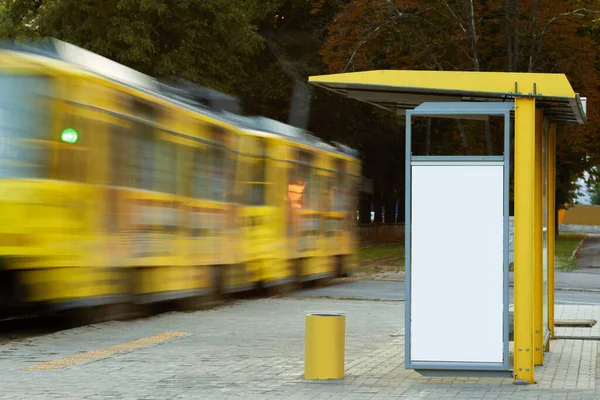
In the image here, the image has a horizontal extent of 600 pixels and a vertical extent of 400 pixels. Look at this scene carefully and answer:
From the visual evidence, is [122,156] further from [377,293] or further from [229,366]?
[377,293]

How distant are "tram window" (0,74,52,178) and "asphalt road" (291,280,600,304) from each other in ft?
31.5

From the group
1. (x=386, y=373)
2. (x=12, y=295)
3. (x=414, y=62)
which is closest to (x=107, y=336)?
(x=12, y=295)

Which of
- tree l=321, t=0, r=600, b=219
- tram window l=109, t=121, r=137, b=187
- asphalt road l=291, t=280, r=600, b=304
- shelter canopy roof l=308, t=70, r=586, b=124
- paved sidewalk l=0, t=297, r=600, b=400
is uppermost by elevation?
tree l=321, t=0, r=600, b=219

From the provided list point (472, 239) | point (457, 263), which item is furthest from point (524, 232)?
point (457, 263)

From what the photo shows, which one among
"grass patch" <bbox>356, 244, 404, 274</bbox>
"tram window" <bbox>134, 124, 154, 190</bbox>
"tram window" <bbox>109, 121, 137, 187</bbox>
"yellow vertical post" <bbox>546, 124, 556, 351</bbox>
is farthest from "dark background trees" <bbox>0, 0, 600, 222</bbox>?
"yellow vertical post" <bbox>546, 124, 556, 351</bbox>

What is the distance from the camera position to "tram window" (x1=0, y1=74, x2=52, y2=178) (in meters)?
14.6

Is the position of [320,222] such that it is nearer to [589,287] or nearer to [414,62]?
[589,287]

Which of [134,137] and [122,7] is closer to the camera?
[134,137]

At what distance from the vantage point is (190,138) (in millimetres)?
19281

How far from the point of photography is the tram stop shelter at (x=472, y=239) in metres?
10.8

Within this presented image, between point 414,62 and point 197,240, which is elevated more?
point 414,62

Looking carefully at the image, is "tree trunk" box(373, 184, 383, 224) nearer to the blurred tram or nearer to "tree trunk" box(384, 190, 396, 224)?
"tree trunk" box(384, 190, 396, 224)

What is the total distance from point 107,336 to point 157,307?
486cm

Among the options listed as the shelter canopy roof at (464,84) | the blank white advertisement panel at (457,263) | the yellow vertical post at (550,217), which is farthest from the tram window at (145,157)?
the blank white advertisement panel at (457,263)
